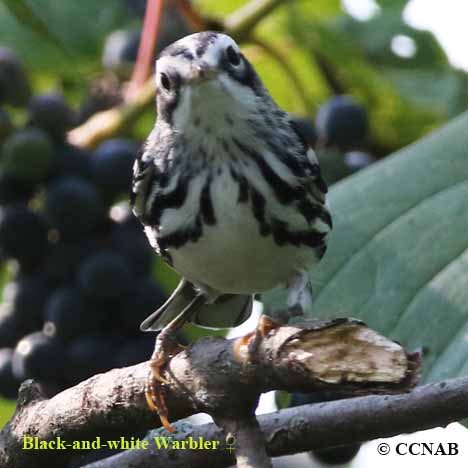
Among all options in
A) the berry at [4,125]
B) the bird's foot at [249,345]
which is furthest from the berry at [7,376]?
the bird's foot at [249,345]

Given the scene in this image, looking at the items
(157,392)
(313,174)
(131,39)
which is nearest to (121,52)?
(131,39)

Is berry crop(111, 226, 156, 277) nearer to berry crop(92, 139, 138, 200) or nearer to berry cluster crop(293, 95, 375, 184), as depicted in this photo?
berry crop(92, 139, 138, 200)

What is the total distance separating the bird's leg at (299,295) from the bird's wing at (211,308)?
0.45 m

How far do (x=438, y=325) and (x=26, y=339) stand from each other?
119cm

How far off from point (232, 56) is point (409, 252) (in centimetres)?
60

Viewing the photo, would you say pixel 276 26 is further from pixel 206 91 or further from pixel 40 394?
pixel 40 394

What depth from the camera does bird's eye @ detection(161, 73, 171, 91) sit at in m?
2.79

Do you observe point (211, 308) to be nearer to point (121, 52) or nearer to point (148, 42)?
point (148, 42)

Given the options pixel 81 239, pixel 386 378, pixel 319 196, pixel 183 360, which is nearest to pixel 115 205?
pixel 81 239

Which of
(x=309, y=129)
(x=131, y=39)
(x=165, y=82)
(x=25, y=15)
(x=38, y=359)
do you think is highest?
(x=25, y=15)

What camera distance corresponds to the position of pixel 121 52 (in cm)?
402

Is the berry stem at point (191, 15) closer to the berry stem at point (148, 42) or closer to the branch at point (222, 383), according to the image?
the berry stem at point (148, 42)

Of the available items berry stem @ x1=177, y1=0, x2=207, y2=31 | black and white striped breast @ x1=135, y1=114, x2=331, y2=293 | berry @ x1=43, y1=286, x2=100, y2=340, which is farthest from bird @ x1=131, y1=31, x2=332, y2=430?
berry stem @ x1=177, y1=0, x2=207, y2=31

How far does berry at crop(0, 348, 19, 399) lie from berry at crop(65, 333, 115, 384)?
18 cm
